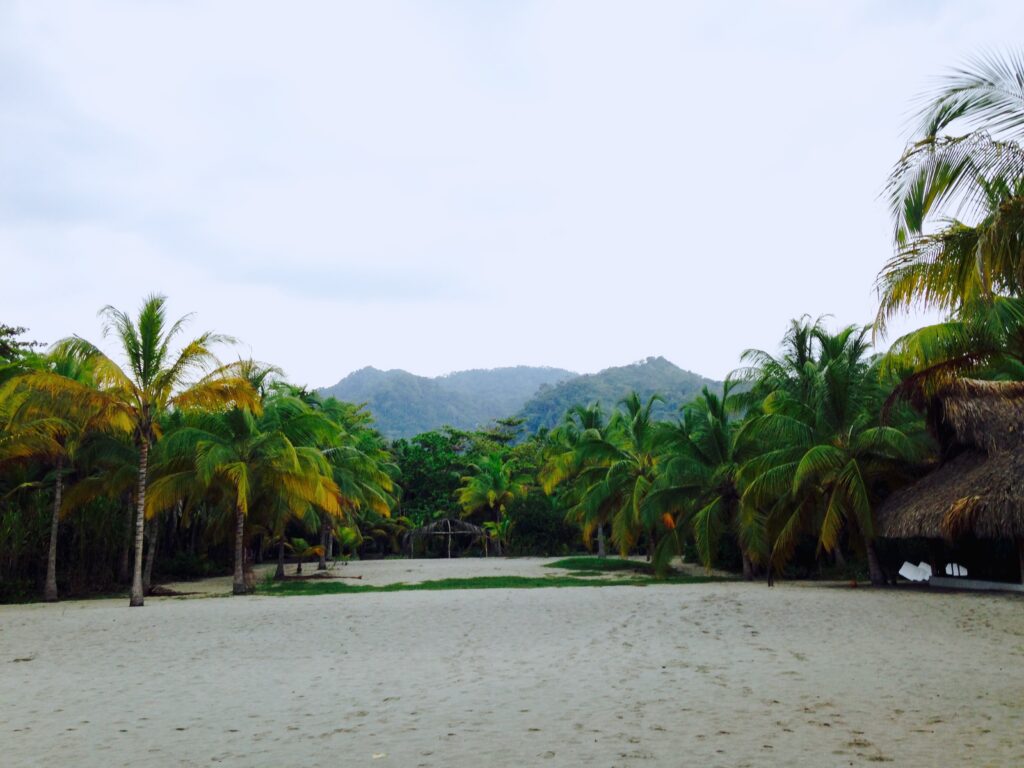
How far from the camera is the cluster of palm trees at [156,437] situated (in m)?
15.2

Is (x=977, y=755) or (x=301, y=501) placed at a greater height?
(x=301, y=501)

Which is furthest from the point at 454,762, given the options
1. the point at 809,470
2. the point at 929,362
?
the point at 809,470

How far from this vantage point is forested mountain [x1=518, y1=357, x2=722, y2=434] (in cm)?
8581

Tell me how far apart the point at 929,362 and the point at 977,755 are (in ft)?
30.8

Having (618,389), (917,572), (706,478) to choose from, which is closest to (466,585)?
(706,478)

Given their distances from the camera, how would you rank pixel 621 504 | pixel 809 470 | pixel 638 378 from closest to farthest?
pixel 809 470
pixel 621 504
pixel 638 378

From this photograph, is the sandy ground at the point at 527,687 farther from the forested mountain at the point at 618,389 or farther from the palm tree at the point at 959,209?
the forested mountain at the point at 618,389

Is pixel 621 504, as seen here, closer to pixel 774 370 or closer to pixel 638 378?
pixel 774 370

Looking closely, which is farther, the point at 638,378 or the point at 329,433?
the point at 638,378

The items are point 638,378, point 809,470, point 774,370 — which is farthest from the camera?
point 638,378

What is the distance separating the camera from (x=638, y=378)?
10144cm

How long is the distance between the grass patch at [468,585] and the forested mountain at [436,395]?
7302 centimetres

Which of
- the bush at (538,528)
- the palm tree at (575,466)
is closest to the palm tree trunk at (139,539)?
the palm tree at (575,466)

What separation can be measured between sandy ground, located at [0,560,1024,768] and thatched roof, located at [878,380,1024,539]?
151 cm
